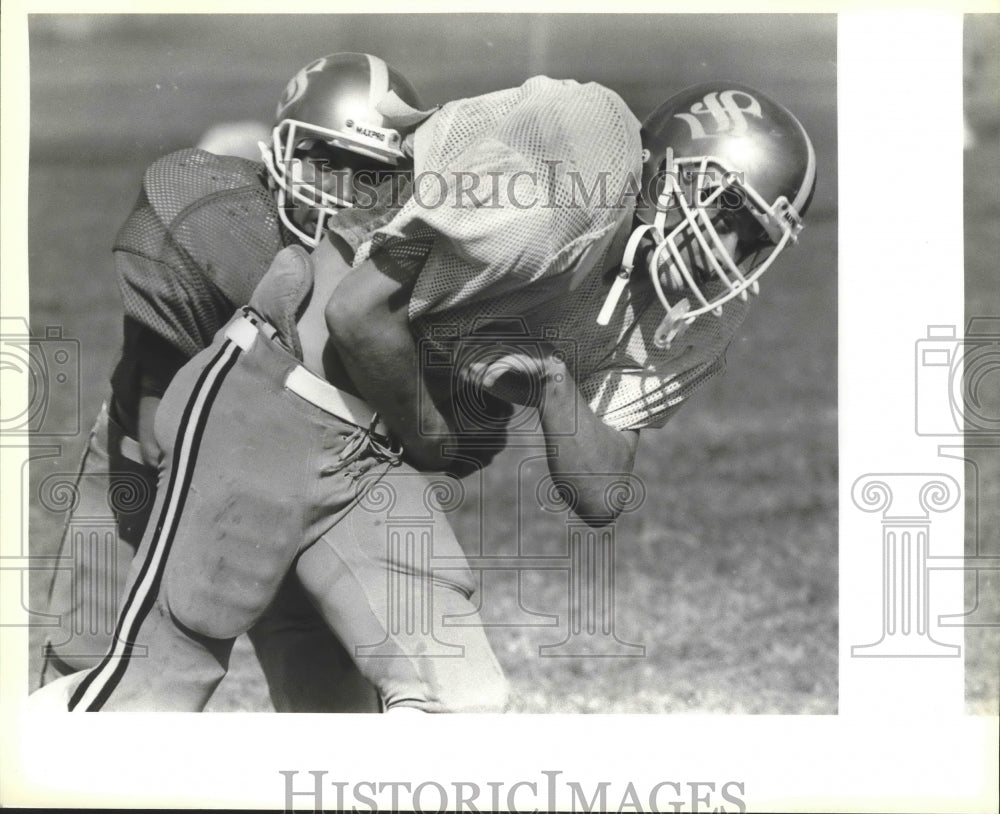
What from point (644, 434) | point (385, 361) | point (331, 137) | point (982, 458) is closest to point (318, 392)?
point (385, 361)

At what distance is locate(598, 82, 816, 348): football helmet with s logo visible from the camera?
1.92 metres

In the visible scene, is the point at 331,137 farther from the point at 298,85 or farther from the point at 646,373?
the point at 646,373

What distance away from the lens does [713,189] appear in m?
1.92

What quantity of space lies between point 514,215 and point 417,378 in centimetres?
33

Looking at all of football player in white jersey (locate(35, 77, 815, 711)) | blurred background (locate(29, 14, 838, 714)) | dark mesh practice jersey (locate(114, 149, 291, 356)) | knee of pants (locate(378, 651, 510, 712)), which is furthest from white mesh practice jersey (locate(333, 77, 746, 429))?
blurred background (locate(29, 14, 838, 714))

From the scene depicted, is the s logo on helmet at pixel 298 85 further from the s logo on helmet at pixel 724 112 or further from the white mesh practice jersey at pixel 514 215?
the s logo on helmet at pixel 724 112

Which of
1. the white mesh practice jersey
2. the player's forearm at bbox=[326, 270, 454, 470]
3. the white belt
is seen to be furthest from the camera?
the white belt

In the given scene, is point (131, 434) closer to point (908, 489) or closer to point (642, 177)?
point (642, 177)

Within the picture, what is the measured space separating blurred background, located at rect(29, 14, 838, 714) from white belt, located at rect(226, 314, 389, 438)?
0.53 meters

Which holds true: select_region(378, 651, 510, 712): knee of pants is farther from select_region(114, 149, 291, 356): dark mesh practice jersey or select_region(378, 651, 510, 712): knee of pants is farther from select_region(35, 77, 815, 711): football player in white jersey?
select_region(114, 149, 291, 356): dark mesh practice jersey

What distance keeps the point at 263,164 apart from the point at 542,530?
4.57 feet

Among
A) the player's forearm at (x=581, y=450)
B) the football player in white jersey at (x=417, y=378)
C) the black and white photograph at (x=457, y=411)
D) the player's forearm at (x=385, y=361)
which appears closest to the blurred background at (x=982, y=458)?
the black and white photograph at (x=457, y=411)

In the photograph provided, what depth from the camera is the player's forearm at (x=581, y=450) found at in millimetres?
1941

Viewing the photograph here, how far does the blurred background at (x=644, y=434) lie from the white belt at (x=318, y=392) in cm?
53
